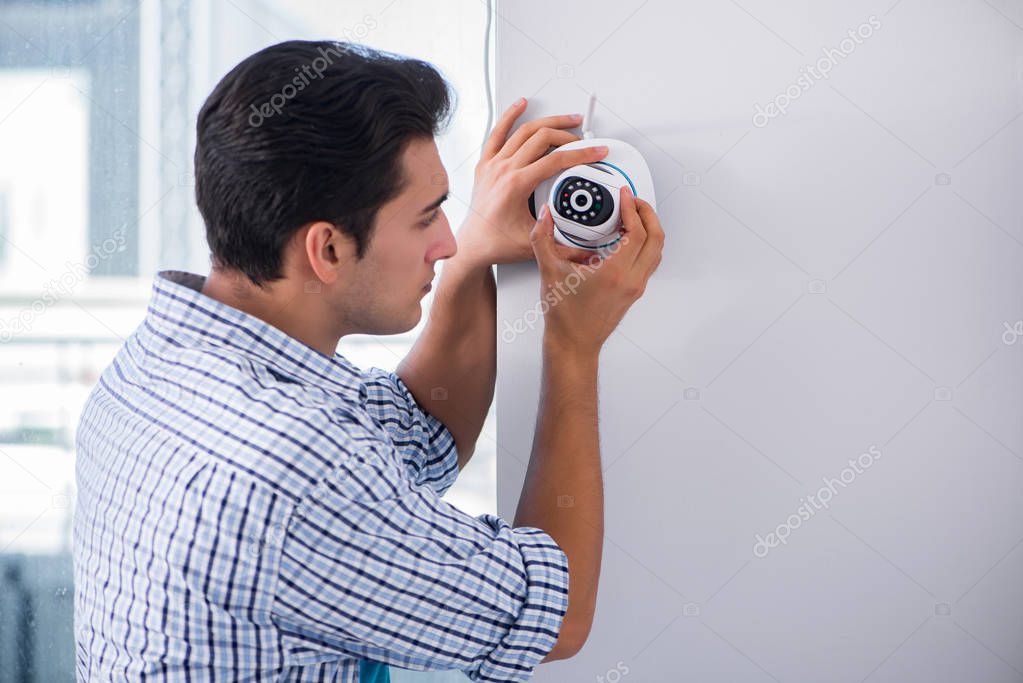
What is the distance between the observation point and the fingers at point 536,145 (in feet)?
2.23

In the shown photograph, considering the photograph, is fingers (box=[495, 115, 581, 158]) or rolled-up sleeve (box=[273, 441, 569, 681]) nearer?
rolled-up sleeve (box=[273, 441, 569, 681])

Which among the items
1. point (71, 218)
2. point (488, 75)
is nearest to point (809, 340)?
point (488, 75)

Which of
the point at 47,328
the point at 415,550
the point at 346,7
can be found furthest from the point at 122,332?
the point at 415,550

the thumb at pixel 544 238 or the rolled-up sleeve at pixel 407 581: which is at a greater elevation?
the thumb at pixel 544 238

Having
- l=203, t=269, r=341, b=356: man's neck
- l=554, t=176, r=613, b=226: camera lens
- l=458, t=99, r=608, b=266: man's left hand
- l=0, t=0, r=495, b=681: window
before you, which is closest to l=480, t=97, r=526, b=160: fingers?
l=458, t=99, r=608, b=266: man's left hand

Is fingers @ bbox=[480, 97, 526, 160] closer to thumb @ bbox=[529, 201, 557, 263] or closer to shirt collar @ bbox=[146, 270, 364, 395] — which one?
thumb @ bbox=[529, 201, 557, 263]

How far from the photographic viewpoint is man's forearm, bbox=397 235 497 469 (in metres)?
0.75

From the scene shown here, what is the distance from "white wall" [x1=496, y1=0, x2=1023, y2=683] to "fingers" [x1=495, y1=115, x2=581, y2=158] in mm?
20

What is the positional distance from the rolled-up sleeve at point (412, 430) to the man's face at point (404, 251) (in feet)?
0.34

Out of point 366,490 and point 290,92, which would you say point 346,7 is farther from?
point 366,490

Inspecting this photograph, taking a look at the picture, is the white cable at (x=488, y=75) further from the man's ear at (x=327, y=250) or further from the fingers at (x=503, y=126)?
the man's ear at (x=327, y=250)

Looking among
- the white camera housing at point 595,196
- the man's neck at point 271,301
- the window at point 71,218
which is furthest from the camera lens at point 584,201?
the window at point 71,218

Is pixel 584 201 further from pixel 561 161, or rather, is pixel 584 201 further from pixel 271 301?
pixel 271 301

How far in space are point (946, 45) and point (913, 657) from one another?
527 mm
